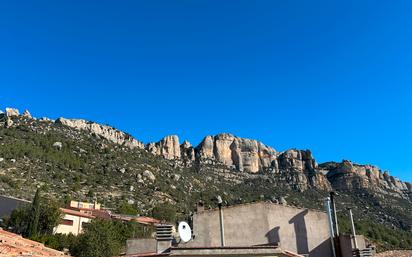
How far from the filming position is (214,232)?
22.7 meters

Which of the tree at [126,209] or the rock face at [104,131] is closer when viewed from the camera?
the tree at [126,209]

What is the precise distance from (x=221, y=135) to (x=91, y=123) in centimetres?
6583

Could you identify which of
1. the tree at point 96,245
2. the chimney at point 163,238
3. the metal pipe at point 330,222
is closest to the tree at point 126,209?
the tree at point 96,245

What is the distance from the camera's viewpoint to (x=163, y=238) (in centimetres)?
1658

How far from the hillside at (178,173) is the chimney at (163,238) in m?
67.3

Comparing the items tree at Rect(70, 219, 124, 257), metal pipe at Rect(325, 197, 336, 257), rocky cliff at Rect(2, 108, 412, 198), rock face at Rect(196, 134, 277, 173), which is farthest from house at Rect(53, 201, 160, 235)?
rock face at Rect(196, 134, 277, 173)

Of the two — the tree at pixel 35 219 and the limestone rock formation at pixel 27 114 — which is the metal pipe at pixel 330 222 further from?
the limestone rock formation at pixel 27 114

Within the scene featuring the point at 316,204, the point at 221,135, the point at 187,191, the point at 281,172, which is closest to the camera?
the point at 187,191

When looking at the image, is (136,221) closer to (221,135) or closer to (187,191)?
(187,191)

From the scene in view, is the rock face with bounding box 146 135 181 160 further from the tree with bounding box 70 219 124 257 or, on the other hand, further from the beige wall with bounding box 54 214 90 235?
the tree with bounding box 70 219 124 257

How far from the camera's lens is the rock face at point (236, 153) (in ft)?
582

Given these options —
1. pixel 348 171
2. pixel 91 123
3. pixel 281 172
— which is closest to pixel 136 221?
pixel 91 123

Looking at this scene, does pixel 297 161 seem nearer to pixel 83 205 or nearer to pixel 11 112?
pixel 11 112

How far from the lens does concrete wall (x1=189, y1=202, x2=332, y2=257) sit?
73.0 feet
